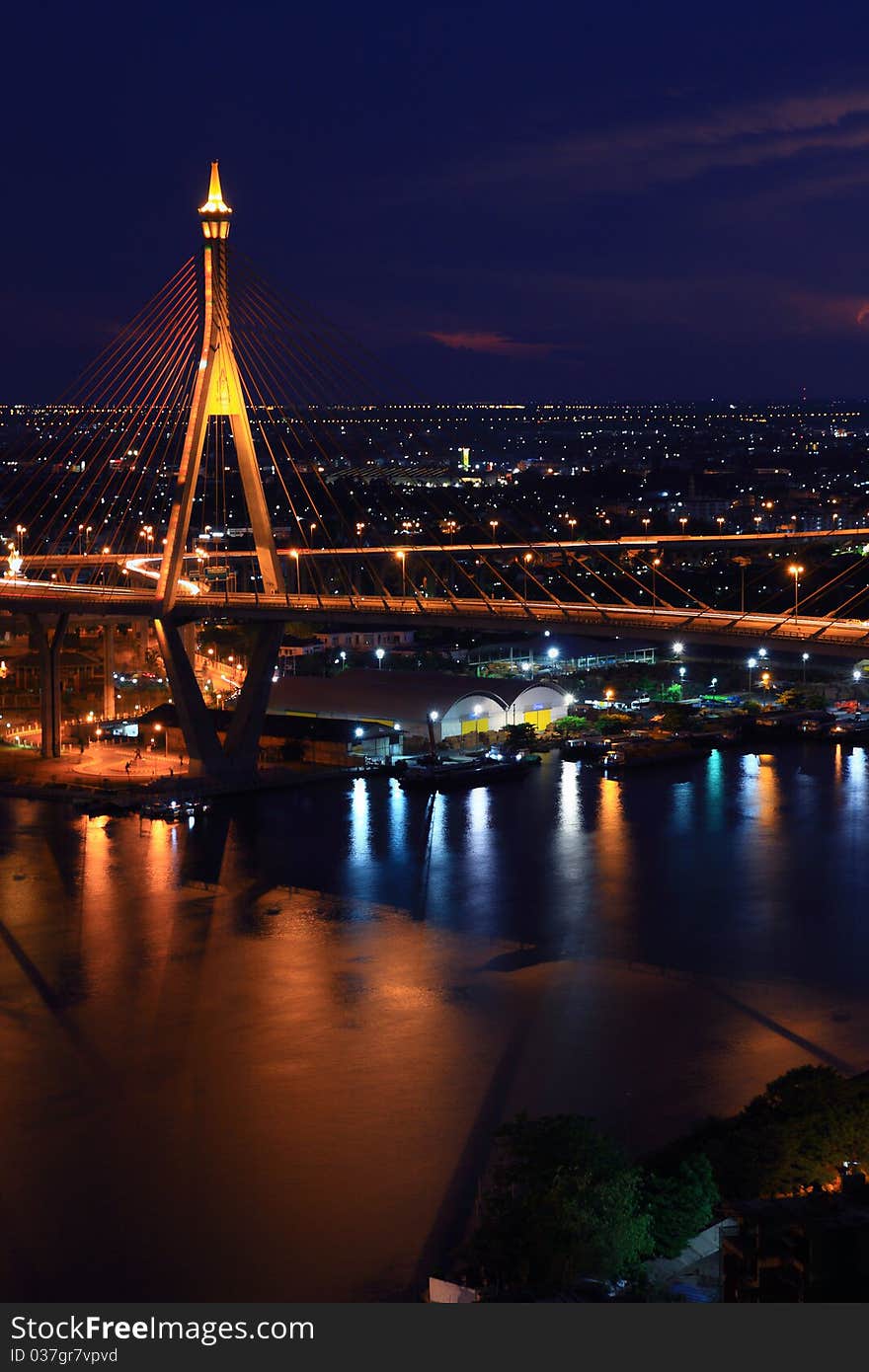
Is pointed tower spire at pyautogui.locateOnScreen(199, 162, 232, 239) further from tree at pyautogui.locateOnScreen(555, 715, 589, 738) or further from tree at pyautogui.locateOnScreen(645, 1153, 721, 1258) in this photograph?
tree at pyautogui.locateOnScreen(645, 1153, 721, 1258)

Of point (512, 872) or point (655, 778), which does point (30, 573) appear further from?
point (512, 872)

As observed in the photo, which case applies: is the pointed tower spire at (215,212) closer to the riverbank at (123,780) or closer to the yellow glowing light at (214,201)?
the yellow glowing light at (214,201)

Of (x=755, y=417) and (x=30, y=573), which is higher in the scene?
(x=755, y=417)

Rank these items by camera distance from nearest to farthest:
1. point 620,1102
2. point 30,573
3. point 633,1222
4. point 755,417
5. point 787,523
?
point 633,1222 < point 620,1102 < point 30,573 < point 787,523 < point 755,417

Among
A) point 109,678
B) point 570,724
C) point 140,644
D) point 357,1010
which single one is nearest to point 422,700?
point 570,724

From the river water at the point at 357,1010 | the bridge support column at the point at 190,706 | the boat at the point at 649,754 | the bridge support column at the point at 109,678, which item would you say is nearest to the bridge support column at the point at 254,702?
the bridge support column at the point at 190,706

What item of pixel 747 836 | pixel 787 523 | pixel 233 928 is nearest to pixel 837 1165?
pixel 233 928

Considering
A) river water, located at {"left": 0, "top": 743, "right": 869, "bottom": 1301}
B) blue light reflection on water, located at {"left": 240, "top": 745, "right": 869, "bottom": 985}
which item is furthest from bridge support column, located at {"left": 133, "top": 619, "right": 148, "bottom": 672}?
river water, located at {"left": 0, "top": 743, "right": 869, "bottom": 1301}

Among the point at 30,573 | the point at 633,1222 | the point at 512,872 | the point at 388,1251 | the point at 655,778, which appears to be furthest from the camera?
the point at 30,573
